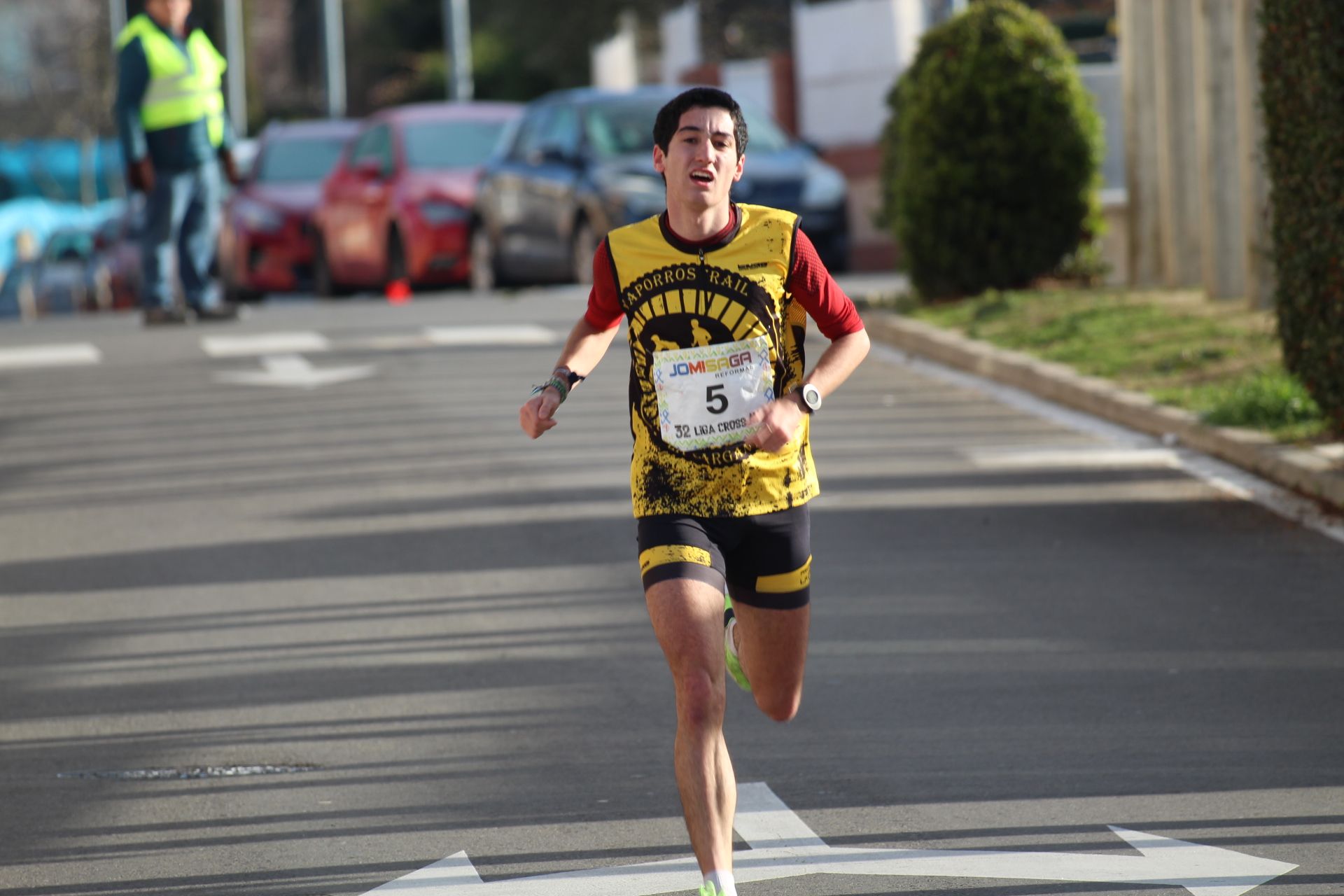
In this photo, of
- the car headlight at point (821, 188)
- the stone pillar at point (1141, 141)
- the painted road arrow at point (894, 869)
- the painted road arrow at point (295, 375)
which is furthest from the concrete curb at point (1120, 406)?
the painted road arrow at point (894, 869)

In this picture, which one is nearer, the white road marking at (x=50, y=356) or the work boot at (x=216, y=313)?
the white road marking at (x=50, y=356)

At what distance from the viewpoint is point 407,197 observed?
22.9 meters

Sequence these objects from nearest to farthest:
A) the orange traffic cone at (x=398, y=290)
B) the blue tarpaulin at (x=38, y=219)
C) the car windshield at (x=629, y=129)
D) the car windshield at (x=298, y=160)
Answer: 1. the car windshield at (x=629, y=129)
2. the orange traffic cone at (x=398, y=290)
3. the car windshield at (x=298, y=160)
4. the blue tarpaulin at (x=38, y=219)

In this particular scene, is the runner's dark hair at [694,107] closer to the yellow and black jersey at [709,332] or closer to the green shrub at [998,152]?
the yellow and black jersey at [709,332]

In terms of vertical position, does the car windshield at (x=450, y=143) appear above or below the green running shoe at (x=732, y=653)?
above

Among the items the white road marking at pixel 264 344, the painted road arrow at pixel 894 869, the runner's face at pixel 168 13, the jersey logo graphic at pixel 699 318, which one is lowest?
the painted road arrow at pixel 894 869

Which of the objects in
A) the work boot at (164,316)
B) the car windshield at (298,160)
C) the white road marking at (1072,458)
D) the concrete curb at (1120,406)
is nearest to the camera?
the concrete curb at (1120,406)

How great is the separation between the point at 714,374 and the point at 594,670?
2.57 meters

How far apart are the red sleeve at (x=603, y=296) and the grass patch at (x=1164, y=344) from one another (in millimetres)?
6045

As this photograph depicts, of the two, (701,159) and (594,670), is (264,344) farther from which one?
(701,159)

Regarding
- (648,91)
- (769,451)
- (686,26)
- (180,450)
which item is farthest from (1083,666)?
(686,26)

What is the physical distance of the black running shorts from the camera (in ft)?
17.0

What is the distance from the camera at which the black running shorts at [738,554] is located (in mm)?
5191

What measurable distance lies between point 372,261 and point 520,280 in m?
1.50
